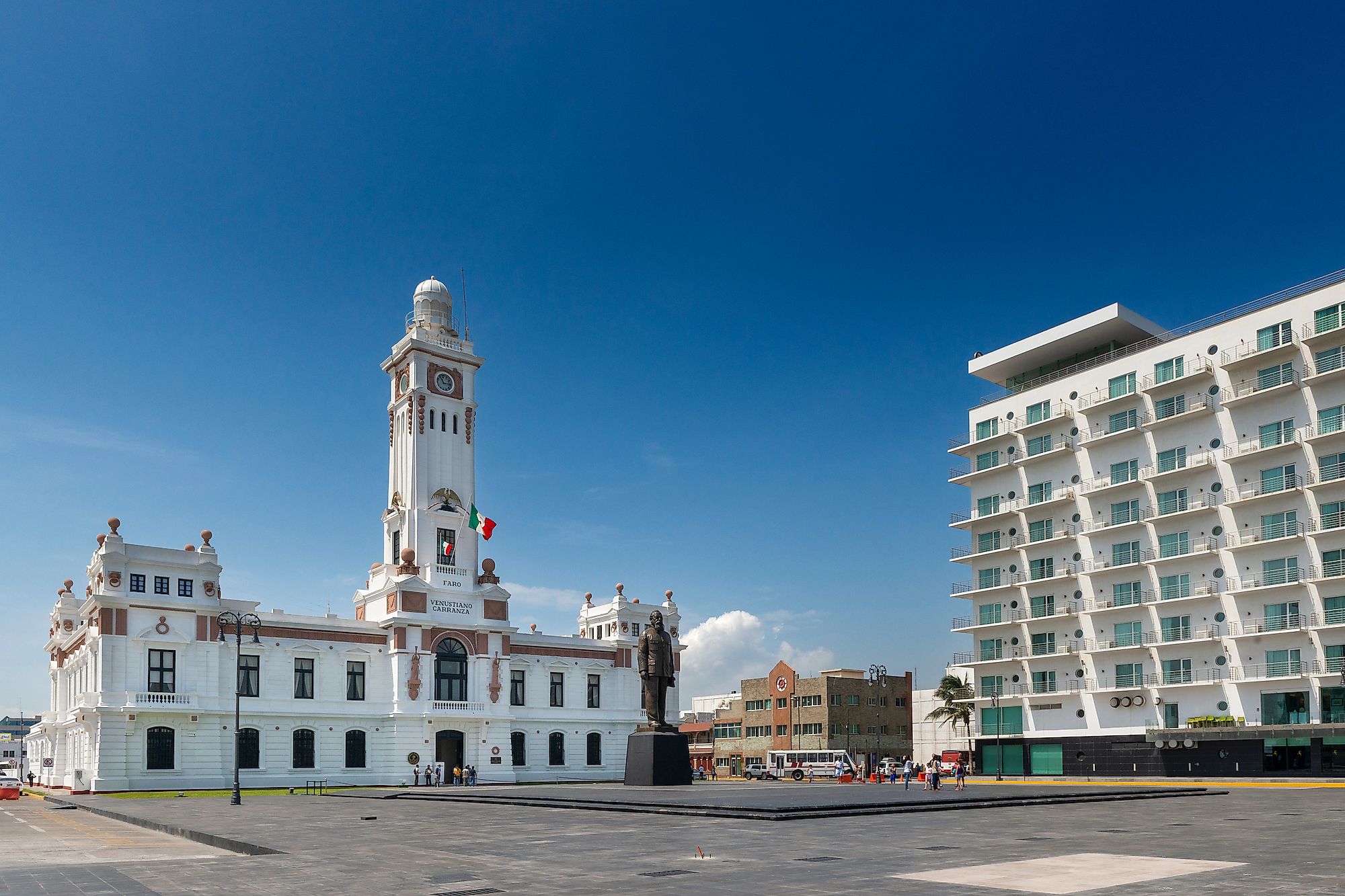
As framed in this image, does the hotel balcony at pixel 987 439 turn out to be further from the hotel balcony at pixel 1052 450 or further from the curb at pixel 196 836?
the curb at pixel 196 836

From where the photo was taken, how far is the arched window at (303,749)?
6444cm

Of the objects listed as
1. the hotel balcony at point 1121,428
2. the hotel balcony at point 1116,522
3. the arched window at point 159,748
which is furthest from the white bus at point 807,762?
the arched window at point 159,748

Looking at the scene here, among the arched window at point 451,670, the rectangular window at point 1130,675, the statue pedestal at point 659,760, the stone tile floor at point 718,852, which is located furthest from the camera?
the arched window at point 451,670

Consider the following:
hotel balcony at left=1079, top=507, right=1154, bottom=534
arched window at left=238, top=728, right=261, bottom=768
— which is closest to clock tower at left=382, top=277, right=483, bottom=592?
arched window at left=238, top=728, right=261, bottom=768

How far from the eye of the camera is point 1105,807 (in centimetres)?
3272

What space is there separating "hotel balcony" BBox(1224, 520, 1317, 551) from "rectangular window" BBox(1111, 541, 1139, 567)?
19.1 ft

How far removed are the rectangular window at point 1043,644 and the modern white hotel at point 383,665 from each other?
24.5 meters

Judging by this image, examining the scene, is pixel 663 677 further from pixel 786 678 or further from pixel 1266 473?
pixel 786 678

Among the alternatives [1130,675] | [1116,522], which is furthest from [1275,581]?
[1130,675]

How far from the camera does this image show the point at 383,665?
6850 centimetres

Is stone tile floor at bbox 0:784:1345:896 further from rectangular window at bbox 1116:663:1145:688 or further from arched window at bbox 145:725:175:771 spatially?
rectangular window at bbox 1116:663:1145:688

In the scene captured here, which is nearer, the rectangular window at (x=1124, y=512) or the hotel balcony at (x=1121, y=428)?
the hotel balcony at (x=1121, y=428)

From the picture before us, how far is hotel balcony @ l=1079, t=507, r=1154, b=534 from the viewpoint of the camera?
65000mm

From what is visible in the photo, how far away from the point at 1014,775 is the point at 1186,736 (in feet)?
45.0
